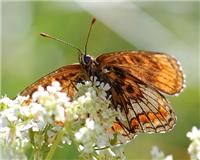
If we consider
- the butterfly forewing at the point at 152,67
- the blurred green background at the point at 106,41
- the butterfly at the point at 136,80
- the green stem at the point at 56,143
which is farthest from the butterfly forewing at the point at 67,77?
the blurred green background at the point at 106,41

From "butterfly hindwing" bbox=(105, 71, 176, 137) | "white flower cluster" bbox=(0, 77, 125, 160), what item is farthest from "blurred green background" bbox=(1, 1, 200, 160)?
"white flower cluster" bbox=(0, 77, 125, 160)

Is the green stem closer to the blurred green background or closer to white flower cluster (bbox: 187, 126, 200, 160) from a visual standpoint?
white flower cluster (bbox: 187, 126, 200, 160)

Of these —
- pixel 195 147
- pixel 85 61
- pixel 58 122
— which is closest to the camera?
pixel 195 147

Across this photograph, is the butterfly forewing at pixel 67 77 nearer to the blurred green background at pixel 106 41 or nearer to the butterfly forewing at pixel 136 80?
the butterfly forewing at pixel 136 80

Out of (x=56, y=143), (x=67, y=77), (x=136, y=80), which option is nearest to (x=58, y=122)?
(x=56, y=143)

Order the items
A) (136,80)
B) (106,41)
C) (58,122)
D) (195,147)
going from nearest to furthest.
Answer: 1. (195,147)
2. (58,122)
3. (136,80)
4. (106,41)

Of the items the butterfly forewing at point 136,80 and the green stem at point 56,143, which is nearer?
the green stem at point 56,143

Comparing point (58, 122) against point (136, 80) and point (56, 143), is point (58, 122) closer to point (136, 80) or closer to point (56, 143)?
point (56, 143)
